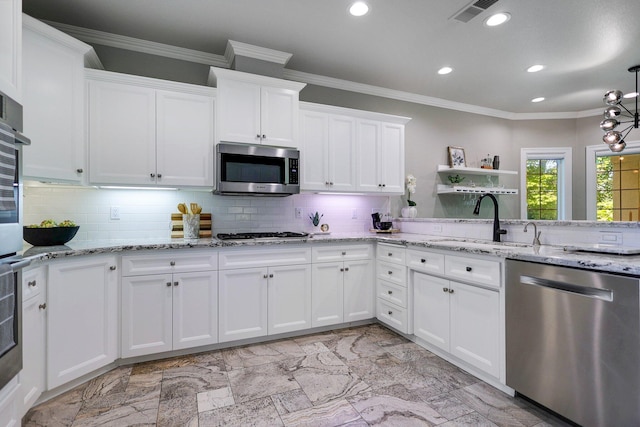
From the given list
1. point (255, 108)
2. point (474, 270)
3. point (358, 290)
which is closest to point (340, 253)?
point (358, 290)

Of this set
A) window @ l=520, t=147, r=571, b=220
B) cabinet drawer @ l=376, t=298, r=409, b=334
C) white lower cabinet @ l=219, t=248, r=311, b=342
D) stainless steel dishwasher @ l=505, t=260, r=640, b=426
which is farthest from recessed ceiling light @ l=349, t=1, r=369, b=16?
window @ l=520, t=147, r=571, b=220

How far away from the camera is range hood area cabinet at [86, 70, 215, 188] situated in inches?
98.8

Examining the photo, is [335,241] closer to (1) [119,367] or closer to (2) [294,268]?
(2) [294,268]

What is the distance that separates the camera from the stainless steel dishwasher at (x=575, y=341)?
1.44 metres

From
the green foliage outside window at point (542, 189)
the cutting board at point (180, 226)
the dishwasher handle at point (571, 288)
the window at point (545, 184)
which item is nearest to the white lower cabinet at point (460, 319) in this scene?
the dishwasher handle at point (571, 288)

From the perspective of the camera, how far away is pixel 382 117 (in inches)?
144

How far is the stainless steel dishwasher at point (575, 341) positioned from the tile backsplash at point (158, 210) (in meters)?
2.14

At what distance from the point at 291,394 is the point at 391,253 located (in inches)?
60.7

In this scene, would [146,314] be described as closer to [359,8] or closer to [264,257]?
[264,257]

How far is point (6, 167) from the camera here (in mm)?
1206

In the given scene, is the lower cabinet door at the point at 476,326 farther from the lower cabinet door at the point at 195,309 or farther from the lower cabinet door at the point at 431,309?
the lower cabinet door at the point at 195,309

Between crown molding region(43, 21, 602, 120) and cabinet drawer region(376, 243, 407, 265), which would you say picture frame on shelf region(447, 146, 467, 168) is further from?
cabinet drawer region(376, 243, 407, 265)

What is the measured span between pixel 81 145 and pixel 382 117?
292cm

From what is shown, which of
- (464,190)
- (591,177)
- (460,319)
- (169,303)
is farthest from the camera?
(591,177)
